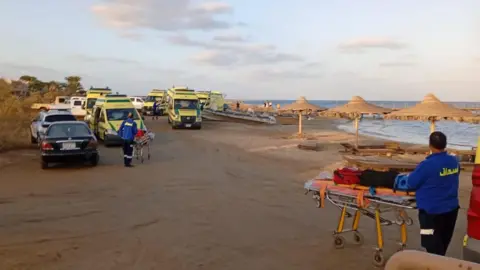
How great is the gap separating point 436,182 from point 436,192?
0.11 metres

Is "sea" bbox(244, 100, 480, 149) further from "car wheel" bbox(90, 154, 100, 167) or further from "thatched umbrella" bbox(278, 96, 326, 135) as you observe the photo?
"car wheel" bbox(90, 154, 100, 167)

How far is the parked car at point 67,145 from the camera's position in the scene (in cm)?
1459

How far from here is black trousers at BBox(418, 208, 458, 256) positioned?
17.3 feet

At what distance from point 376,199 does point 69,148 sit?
446 inches

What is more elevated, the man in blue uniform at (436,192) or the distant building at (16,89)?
the distant building at (16,89)

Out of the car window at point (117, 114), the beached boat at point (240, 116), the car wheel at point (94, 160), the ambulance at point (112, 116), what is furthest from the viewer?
the beached boat at point (240, 116)

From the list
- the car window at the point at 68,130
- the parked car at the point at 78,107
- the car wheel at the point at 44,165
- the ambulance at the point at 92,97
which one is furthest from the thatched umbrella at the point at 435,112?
the parked car at the point at 78,107

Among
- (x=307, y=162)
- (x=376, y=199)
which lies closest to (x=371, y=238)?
(x=376, y=199)

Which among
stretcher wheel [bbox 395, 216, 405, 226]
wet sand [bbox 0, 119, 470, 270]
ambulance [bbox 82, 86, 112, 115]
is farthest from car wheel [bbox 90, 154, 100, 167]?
ambulance [bbox 82, 86, 112, 115]

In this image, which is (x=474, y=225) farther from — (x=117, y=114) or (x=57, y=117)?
(x=57, y=117)

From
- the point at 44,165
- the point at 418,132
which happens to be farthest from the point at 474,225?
the point at 418,132

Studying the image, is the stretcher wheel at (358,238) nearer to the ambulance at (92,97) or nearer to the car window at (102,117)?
the car window at (102,117)

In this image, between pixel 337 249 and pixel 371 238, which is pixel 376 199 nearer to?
pixel 337 249

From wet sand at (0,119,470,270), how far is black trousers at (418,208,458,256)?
3.71ft
